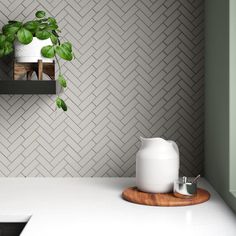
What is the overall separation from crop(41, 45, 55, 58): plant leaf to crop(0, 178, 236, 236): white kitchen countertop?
630mm

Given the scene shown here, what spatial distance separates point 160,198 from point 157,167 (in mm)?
141

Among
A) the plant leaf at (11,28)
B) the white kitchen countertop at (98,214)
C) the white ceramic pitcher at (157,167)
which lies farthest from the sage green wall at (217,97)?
the plant leaf at (11,28)

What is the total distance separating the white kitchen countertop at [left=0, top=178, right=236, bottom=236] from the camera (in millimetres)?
1730

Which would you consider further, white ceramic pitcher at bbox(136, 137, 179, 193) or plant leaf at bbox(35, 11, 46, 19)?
plant leaf at bbox(35, 11, 46, 19)

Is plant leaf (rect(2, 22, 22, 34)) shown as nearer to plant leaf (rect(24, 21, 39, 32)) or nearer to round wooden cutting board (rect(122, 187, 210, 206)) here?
plant leaf (rect(24, 21, 39, 32))

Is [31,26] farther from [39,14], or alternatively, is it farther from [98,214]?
[98,214]

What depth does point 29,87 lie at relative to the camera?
7.75 ft

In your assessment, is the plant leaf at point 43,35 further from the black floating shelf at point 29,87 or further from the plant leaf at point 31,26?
the black floating shelf at point 29,87

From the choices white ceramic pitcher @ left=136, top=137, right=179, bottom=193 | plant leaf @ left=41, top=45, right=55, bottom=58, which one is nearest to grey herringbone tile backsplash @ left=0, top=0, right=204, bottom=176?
plant leaf @ left=41, top=45, right=55, bottom=58

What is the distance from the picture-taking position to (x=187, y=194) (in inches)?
83.0

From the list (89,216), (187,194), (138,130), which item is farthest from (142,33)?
(89,216)

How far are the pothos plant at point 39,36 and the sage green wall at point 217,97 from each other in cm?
68

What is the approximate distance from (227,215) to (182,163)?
2.63 ft

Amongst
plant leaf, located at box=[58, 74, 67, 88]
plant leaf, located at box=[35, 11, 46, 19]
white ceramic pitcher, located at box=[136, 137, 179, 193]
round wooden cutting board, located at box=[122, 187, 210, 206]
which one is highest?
plant leaf, located at box=[35, 11, 46, 19]
